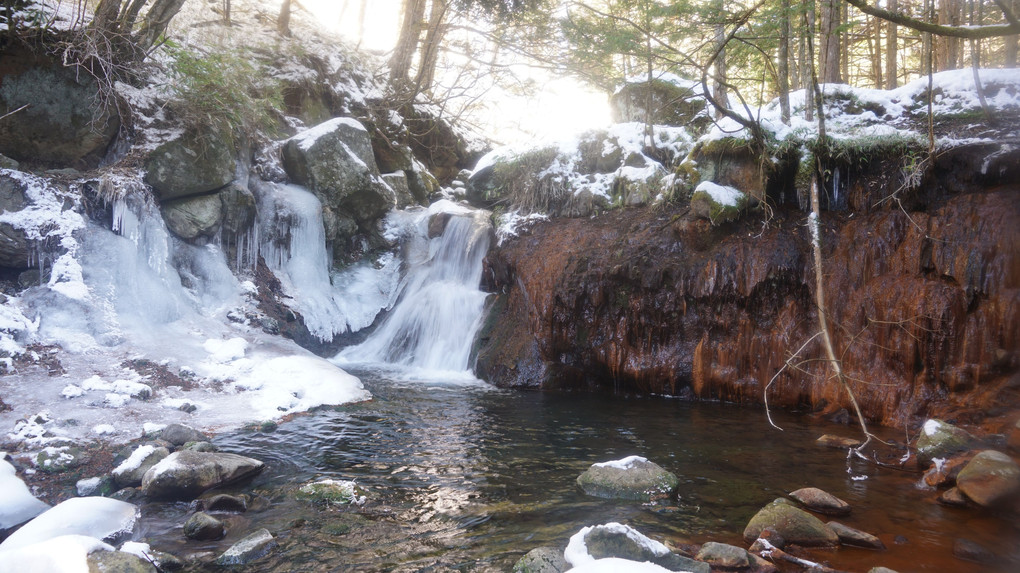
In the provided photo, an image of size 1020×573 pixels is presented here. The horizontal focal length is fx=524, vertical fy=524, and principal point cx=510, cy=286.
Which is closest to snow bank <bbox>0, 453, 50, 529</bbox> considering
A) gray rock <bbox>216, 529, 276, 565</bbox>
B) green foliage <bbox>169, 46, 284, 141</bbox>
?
gray rock <bbox>216, 529, 276, 565</bbox>

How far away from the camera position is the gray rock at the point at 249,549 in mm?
3271

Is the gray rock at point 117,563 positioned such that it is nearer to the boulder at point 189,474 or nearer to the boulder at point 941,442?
the boulder at point 189,474

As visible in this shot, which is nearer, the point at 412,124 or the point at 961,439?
the point at 961,439

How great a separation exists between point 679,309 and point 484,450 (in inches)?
175

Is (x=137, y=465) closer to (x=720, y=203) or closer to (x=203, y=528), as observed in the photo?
(x=203, y=528)

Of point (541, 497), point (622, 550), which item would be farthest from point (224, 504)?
point (622, 550)

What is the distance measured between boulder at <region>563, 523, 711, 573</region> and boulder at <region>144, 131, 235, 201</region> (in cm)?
967

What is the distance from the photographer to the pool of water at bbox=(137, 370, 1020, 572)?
11.4 ft

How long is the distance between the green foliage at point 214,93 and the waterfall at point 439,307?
4.60 metres

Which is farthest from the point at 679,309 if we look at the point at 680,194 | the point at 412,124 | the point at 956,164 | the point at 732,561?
the point at 412,124

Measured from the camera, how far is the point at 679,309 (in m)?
8.52

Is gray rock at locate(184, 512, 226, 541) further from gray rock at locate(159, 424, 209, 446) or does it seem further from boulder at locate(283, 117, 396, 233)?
boulder at locate(283, 117, 396, 233)

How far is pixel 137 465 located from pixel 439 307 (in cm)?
700

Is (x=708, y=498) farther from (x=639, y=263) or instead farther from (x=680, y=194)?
(x=680, y=194)
